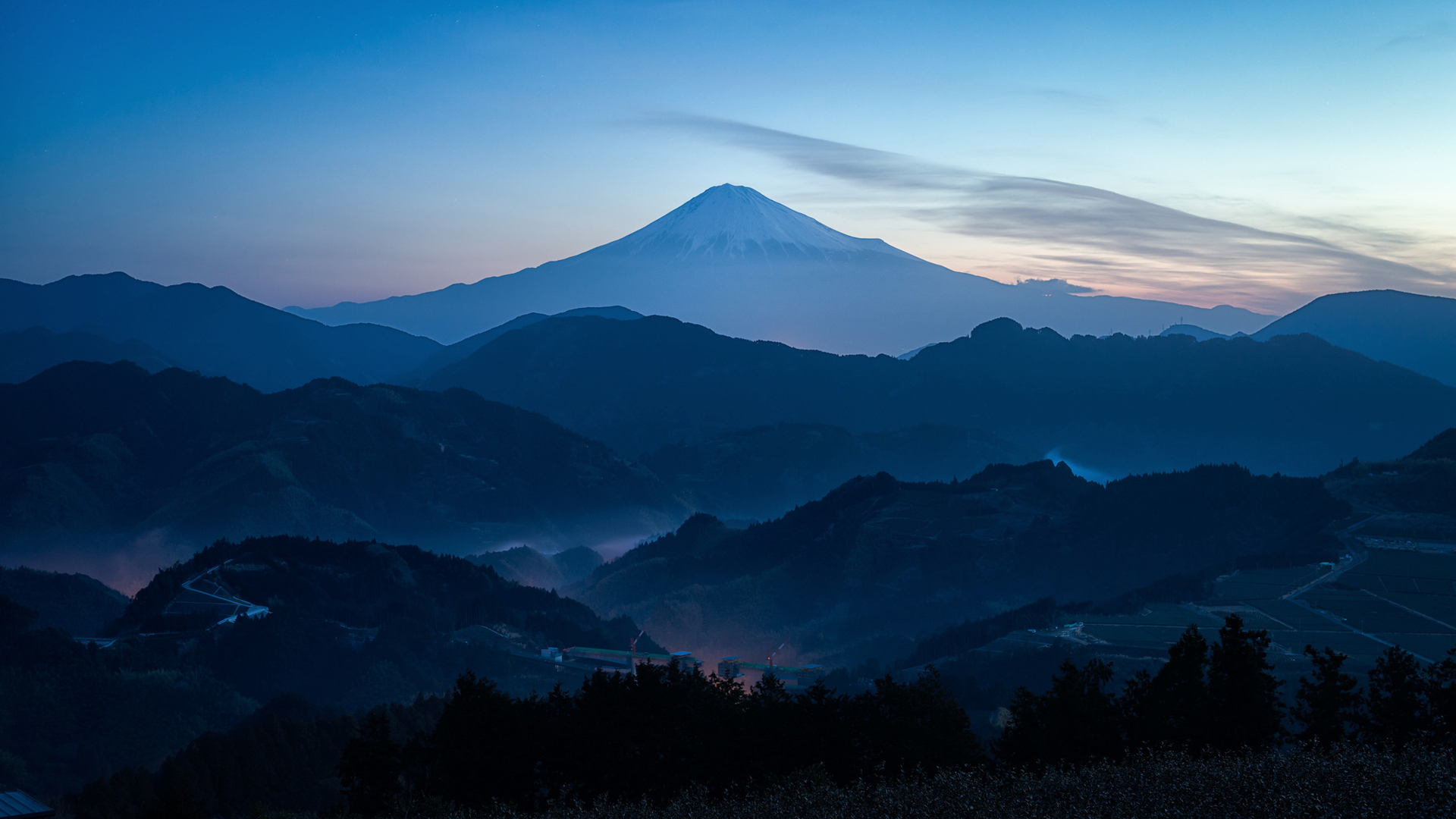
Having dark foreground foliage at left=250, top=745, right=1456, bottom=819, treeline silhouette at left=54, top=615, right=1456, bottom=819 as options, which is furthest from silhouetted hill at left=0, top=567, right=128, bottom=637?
dark foreground foliage at left=250, top=745, right=1456, bottom=819

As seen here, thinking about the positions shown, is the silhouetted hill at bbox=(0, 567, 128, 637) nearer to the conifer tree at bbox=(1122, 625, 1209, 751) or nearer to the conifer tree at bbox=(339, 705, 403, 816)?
the conifer tree at bbox=(339, 705, 403, 816)

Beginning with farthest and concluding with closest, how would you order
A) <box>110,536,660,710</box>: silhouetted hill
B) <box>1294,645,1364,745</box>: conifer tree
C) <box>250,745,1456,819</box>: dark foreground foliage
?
1. <box>110,536,660,710</box>: silhouetted hill
2. <box>1294,645,1364,745</box>: conifer tree
3. <box>250,745,1456,819</box>: dark foreground foliage

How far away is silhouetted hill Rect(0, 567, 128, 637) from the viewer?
170250 mm

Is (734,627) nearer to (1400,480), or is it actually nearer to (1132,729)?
(1400,480)

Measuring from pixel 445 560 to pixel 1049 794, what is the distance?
172 metres

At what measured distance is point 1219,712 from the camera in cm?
4003

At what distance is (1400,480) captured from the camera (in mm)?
171375

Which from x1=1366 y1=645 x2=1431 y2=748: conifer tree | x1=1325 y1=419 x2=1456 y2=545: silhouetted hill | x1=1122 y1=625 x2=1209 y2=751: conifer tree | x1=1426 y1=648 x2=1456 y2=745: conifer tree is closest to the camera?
x1=1426 y1=648 x2=1456 y2=745: conifer tree

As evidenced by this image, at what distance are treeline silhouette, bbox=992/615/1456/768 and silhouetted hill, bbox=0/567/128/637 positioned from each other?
16544 cm

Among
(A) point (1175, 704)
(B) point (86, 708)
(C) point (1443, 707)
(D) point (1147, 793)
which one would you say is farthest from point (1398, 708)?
(B) point (86, 708)

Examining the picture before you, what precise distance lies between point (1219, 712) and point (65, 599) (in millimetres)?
186238

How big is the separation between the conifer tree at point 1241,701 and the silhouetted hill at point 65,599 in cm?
16984

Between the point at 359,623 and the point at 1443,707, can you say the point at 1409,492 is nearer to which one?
the point at 1443,707

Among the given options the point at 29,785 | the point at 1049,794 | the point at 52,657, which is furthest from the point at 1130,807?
the point at 52,657
